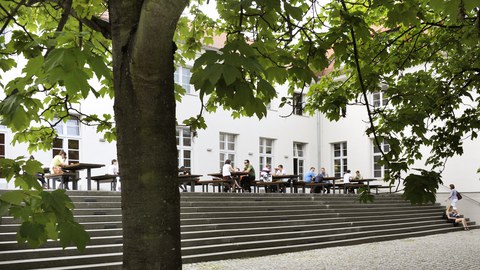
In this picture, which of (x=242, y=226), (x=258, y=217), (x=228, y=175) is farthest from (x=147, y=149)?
(x=228, y=175)

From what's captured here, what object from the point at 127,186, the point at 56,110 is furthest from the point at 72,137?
the point at 127,186

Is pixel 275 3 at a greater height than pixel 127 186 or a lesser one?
greater

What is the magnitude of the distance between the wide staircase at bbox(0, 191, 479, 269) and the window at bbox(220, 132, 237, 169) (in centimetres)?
861

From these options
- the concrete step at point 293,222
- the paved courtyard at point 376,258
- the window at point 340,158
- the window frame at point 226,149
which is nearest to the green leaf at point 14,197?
the paved courtyard at point 376,258

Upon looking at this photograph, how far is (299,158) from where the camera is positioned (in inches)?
1281

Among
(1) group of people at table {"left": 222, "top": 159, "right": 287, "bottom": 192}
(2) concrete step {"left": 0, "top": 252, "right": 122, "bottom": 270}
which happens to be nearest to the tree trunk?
(2) concrete step {"left": 0, "top": 252, "right": 122, "bottom": 270}

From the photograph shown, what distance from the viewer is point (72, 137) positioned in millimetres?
21656

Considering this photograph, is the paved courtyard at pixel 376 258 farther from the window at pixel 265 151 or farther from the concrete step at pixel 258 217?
the window at pixel 265 151

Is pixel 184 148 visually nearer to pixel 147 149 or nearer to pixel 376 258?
pixel 376 258

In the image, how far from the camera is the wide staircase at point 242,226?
928 centimetres

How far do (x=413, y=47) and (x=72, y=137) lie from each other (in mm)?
15936

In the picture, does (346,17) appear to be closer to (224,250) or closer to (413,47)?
(413,47)

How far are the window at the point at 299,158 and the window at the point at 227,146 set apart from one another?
515 cm

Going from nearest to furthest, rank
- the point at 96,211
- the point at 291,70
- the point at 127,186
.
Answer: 1. the point at 127,186
2. the point at 291,70
3. the point at 96,211
